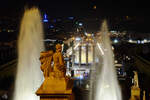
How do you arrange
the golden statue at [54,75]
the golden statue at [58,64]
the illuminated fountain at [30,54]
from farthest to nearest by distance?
the illuminated fountain at [30,54] < the golden statue at [58,64] < the golden statue at [54,75]

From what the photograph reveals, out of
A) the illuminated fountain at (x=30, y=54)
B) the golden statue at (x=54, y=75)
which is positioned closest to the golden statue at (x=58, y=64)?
the golden statue at (x=54, y=75)

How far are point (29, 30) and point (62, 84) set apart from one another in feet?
47.8

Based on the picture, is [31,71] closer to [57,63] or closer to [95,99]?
[95,99]

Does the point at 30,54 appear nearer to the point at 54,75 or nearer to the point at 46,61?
the point at 46,61

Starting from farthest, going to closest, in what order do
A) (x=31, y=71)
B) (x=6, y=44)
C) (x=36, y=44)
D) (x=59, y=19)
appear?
1. (x=59, y=19)
2. (x=6, y=44)
3. (x=36, y=44)
4. (x=31, y=71)

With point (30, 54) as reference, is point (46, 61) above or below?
above

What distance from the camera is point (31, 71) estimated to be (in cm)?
1364

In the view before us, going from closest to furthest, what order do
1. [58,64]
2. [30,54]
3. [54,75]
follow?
[54,75] < [58,64] < [30,54]

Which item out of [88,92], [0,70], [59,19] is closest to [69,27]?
[59,19]

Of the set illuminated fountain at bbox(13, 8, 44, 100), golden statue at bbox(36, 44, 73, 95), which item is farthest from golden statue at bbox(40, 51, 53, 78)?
illuminated fountain at bbox(13, 8, 44, 100)

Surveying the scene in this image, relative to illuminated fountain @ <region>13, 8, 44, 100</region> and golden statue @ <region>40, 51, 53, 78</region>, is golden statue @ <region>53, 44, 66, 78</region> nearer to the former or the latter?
Result: golden statue @ <region>40, 51, 53, 78</region>

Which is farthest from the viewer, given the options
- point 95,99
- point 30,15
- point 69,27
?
point 69,27

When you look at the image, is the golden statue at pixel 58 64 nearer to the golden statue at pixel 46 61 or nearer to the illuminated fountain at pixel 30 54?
the golden statue at pixel 46 61

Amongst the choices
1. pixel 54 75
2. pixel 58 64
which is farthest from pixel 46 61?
pixel 54 75
